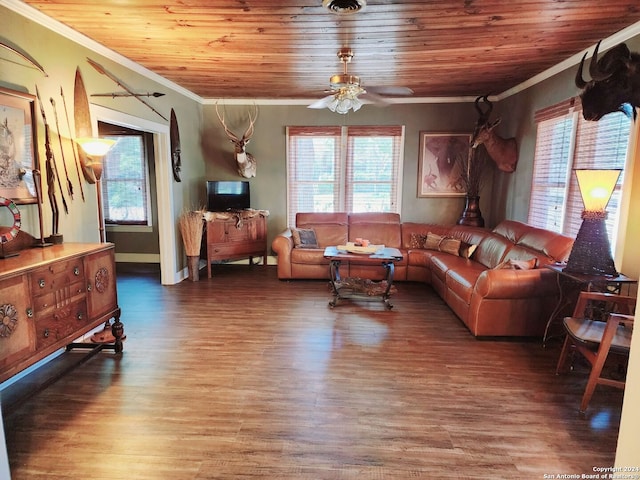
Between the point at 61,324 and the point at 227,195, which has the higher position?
the point at 227,195

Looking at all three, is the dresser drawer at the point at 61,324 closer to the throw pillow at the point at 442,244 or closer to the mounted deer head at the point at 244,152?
the mounted deer head at the point at 244,152

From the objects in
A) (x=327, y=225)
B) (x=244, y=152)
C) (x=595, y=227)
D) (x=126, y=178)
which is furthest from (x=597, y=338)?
(x=126, y=178)

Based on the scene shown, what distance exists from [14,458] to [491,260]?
14.8 feet

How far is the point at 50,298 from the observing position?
234cm

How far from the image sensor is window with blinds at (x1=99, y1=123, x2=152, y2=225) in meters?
5.95

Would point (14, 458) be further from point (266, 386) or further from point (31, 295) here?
point (266, 386)

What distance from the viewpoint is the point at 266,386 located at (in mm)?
2623

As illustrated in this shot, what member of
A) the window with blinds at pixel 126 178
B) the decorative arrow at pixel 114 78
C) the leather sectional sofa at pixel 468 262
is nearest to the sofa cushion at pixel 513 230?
the leather sectional sofa at pixel 468 262

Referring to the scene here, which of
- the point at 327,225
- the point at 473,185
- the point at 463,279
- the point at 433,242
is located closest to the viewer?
the point at 463,279

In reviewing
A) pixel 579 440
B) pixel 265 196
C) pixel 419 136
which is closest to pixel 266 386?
pixel 579 440

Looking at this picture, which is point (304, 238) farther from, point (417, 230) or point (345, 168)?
point (417, 230)

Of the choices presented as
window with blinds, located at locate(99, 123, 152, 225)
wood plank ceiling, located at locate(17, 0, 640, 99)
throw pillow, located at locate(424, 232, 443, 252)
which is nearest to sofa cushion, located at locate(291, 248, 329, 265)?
throw pillow, located at locate(424, 232, 443, 252)

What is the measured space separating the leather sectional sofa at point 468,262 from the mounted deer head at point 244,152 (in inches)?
41.4

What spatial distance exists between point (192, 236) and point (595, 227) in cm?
452
